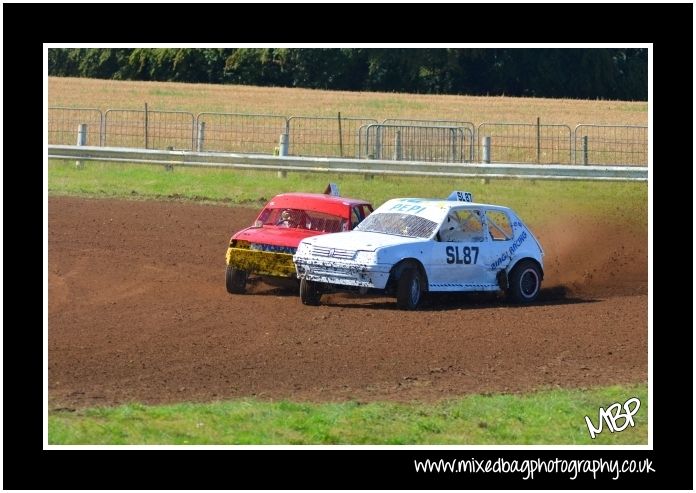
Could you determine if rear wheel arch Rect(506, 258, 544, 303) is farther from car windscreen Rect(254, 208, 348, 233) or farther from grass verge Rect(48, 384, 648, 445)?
grass verge Rect(48, 384, 648, 445)

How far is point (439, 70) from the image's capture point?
179 ft

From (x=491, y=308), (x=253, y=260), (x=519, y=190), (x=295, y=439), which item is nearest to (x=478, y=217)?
(x=491, y=308)

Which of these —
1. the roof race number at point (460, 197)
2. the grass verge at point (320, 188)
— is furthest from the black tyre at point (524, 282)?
the grass verge at point (320, 188)

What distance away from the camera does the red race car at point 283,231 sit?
54.5 feet

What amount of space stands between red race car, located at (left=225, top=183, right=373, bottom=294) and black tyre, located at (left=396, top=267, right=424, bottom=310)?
148cm

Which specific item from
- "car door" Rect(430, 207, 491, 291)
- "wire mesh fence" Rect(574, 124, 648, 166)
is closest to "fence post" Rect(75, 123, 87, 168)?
"wire mesh fence" Rect(574, 124, 648, 166)

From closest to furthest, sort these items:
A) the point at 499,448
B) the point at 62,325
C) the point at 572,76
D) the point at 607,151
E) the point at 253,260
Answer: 1. the point at 499,448
2. the point at 62,325
3. the point at 253,260
4. the point at 607,151
5. the point at 572,76

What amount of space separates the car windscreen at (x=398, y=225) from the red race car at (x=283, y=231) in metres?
0.44

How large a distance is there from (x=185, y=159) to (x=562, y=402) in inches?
733

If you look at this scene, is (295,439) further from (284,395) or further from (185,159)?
(185,159)

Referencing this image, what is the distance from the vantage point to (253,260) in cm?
1666

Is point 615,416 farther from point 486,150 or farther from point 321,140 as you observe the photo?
point 321,140

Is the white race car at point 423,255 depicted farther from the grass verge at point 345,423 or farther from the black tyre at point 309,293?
the grass verge at point 345,423

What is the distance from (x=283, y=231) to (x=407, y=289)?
2.18m
